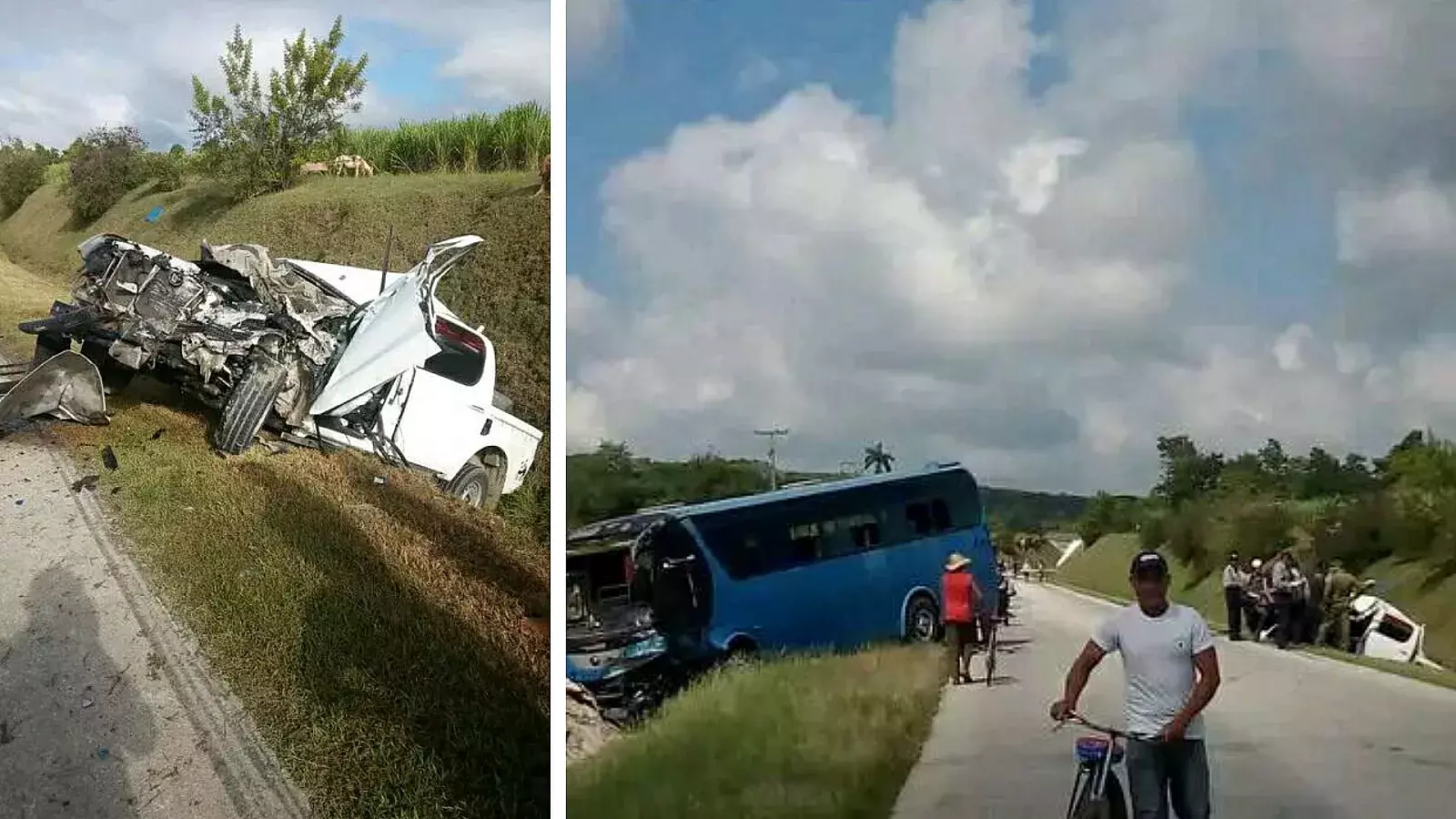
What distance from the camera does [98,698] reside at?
4020 millimetres

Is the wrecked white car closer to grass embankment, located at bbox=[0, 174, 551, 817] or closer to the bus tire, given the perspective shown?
grass embankment, located at bbox=[0, 174, 551, 817]

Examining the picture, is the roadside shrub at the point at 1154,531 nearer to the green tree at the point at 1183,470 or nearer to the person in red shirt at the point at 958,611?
the green tree at the point at 1183,470

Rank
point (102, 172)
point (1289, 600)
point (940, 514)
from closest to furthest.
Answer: point (1289, 600) < point (940, 514) < point (102, 172)

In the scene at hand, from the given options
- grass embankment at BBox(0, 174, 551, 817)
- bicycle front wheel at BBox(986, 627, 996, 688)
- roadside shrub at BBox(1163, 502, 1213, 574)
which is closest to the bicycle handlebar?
bicycle front wheel at BBox(986, 627, 996, 688)

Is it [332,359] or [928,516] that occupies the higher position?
[332,359]

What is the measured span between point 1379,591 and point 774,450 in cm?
155

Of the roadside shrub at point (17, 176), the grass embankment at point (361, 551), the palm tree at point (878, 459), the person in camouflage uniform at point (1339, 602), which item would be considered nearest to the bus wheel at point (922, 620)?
the palm tree at point (878, 459)

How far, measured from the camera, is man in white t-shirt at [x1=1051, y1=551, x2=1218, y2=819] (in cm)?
282

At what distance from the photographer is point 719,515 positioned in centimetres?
334

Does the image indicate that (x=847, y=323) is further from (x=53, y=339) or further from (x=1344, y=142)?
(x=53, y=339)

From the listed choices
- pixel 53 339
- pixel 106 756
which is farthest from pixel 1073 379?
pixel 53 339

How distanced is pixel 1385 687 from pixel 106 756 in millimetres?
3890

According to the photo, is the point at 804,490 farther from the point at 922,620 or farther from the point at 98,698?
the point at 98,698

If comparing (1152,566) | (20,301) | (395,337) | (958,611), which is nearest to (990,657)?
(958,611)
